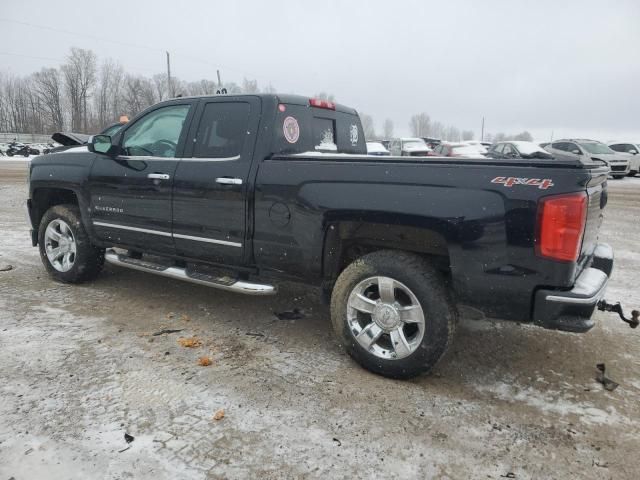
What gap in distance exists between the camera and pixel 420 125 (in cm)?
13562

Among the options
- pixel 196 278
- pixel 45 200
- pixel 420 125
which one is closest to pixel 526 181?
pixel 196 278

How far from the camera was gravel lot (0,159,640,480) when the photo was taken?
2.48 metres

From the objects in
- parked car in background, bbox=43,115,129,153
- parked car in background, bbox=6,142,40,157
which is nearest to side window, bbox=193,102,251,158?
parked car in background, bbox=43,115,129,153

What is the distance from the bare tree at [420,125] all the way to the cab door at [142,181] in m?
135

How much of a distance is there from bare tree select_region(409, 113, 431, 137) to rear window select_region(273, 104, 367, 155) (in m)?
134

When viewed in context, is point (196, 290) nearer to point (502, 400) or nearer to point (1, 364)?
point (1, 364)

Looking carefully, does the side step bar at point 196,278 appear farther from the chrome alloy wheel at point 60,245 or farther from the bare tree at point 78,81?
the bare tree at point 78,81

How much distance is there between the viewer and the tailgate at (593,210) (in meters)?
2.97

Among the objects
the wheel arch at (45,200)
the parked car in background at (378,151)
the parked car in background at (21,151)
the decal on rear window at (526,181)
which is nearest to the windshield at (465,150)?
the parked car in background at (378,151)

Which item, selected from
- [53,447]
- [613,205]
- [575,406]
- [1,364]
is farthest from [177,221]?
[613,205]

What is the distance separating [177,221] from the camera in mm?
4293

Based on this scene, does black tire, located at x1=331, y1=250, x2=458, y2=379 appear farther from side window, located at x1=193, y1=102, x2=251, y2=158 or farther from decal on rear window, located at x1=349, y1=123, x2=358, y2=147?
decal on rear window, located at x1=349, y1=123, x2=358, y2=147

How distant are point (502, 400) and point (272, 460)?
4.99ft

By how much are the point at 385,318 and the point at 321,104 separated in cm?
214
